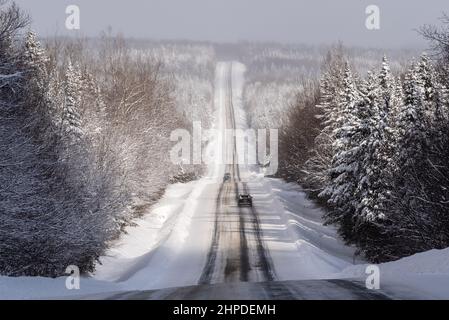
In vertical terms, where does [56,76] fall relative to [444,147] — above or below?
above

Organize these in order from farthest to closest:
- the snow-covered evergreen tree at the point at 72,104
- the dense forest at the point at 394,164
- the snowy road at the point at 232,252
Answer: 1. the snow-covered evergreen tree at the point at 72,104
2. the dense forest at the point at 394,164
3. the snowy road at the point at 232,252

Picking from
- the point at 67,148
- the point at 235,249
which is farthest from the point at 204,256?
the point at 67,148

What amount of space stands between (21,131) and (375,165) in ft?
58.3

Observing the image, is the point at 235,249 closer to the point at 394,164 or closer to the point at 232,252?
the point at 232,252

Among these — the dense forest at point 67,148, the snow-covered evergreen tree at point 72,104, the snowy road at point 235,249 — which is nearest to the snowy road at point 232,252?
the snowy road at point 235,249

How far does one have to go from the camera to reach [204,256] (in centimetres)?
2775

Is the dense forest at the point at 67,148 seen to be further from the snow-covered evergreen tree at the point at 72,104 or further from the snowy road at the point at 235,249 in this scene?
the snowy road at the point at 235,249

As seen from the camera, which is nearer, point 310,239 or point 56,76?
point 56,76

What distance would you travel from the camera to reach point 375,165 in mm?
28500

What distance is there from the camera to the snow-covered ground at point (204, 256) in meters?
10.3

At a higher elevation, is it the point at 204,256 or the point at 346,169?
the point at 346,169
